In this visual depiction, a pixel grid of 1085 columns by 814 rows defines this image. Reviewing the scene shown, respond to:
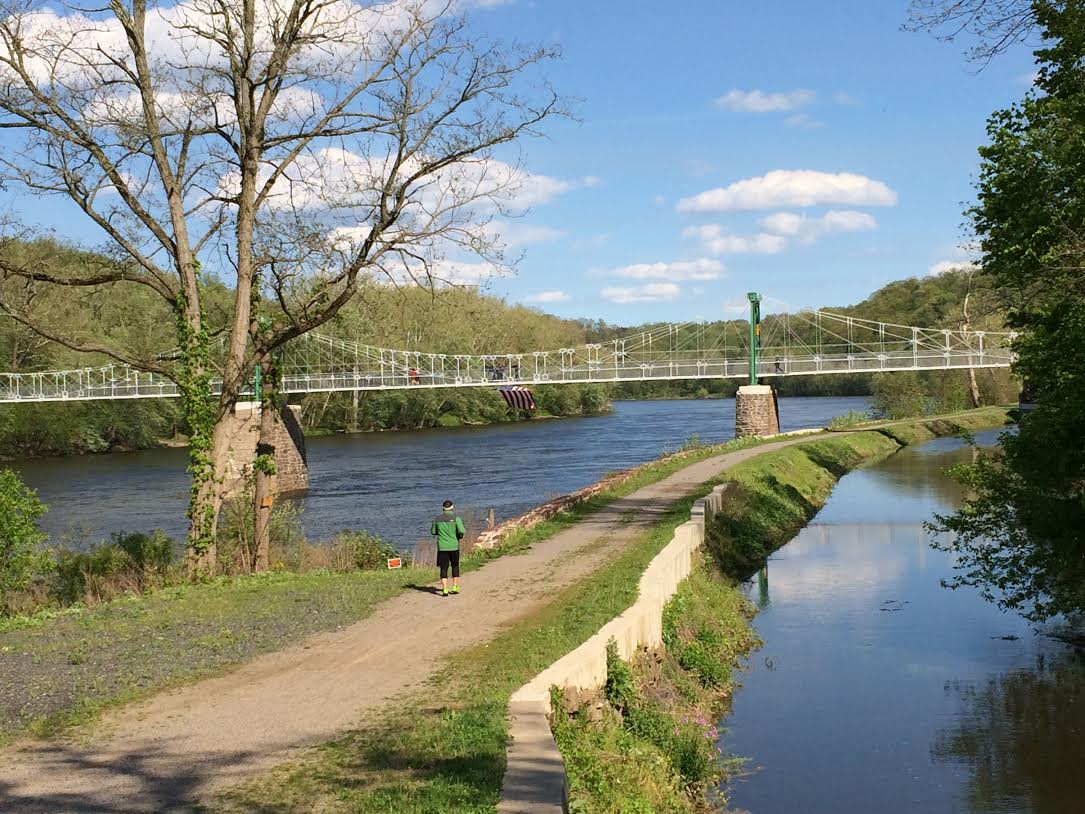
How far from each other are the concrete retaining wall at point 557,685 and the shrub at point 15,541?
375 inches

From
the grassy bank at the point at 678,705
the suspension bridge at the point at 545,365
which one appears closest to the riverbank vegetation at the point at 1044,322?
the grassy bank at the point at 678,705

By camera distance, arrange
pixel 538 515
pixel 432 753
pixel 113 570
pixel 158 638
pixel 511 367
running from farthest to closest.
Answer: pixel 511 367 < pixel 538 515 < pixel 113 570 < pixel 158 638 < pixel 432 753

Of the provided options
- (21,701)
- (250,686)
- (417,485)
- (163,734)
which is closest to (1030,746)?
(250,686)

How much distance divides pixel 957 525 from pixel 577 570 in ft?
19.5

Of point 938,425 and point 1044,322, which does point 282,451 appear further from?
point 1044,322

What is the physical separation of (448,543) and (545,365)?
7262 centimetres

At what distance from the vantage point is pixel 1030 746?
40.9 feet

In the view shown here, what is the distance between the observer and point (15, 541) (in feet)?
55.7

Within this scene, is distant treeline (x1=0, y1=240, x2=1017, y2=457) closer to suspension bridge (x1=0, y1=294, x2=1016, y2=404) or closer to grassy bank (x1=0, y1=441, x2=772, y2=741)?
suspension bridge (x1=0, y1=294, x2=1016, y2=404)

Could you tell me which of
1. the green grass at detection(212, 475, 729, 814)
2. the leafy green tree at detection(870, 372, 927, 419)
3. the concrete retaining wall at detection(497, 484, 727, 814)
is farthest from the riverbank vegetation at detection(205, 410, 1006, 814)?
the leafy green tree at detection(870, 372, 927, 419)

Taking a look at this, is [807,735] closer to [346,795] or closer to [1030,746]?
[1030,746]

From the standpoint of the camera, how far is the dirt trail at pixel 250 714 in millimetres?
7082

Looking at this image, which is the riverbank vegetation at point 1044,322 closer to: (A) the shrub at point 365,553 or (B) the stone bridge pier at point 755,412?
(A) the shrub at point 365,553

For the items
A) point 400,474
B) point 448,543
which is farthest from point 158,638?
point 400,474
